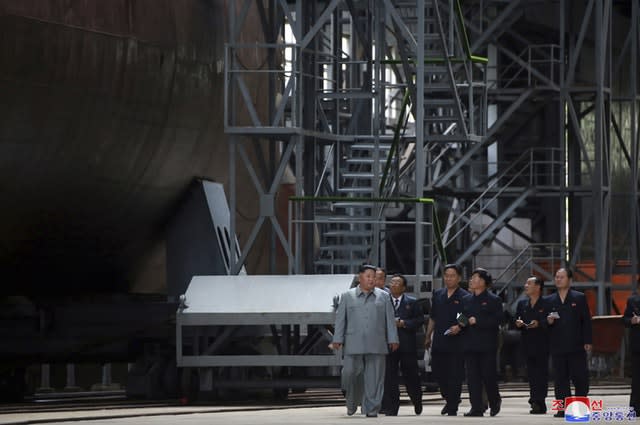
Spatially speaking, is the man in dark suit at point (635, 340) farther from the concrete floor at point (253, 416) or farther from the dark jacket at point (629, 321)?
the concrete floor at point (253, 416)

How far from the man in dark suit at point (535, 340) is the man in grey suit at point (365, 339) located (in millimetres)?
2017

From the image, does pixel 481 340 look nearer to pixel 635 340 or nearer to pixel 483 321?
pixel 483 321

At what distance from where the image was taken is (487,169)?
1781 inches

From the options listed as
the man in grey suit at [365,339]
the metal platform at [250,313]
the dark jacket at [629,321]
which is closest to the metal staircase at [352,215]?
the metal platform at [250,313]

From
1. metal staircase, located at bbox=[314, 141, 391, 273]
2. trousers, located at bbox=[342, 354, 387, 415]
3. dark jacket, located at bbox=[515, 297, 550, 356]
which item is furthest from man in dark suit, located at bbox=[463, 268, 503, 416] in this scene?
metal staircase, located at bbox=[314, 141, 391, 273]

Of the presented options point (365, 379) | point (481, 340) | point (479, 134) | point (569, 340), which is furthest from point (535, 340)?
point (479, 134)

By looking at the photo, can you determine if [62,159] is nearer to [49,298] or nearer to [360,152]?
[49,298]

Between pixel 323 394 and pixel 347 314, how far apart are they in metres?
8.88

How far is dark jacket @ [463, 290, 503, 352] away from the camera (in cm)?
2031

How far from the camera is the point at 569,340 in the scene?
66.6 feet

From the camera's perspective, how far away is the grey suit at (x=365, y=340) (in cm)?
1994

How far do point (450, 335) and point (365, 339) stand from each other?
123 centimetres

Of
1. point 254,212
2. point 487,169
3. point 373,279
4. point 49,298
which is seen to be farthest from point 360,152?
point 487,169

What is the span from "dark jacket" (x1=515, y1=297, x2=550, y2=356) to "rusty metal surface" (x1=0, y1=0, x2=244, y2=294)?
5.74m
